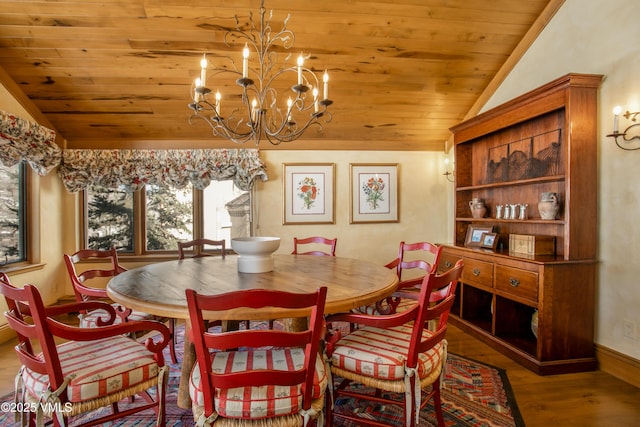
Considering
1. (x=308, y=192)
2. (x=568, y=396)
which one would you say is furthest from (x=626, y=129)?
(x=308, y=192)

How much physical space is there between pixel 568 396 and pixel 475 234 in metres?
1.64

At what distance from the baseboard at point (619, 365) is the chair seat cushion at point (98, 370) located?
9.30 feet

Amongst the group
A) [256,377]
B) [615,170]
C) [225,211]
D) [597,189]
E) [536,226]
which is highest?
[615,170]

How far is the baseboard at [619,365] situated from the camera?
2213 millimetres

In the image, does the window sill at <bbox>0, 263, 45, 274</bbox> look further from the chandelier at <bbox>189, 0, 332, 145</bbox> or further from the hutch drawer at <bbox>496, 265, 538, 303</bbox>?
the hutch drawer at <bbox>496, 265, 538, 303</bbox>

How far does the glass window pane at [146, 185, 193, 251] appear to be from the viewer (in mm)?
4188

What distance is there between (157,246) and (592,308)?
427 cm

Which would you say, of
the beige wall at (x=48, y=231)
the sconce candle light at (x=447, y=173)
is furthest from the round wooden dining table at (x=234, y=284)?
the sconce candle light at (x=447, y=173)

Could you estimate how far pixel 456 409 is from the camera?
198 cm

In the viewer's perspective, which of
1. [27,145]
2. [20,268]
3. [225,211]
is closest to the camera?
[27,145]

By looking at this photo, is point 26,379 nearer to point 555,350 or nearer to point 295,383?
point 295,383

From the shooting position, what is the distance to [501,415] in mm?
1915

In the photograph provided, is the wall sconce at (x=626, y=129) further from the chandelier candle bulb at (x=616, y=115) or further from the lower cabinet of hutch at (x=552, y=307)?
the lower cabinet of hutch at (x=552, y=307)

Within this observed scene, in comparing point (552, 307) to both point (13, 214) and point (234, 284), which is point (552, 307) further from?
point (13, 214)
